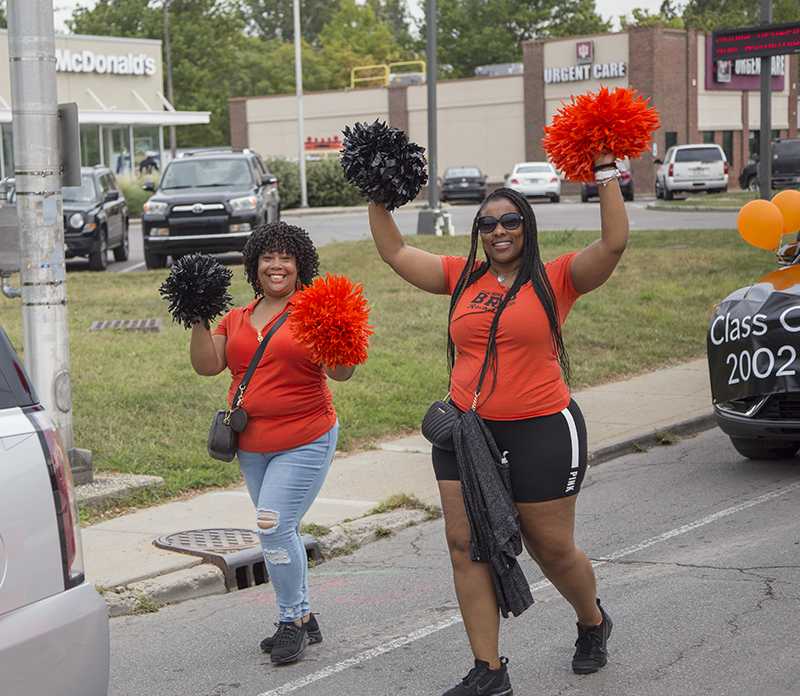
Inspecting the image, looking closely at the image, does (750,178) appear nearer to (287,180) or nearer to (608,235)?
(287,180)

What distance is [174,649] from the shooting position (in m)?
4.78

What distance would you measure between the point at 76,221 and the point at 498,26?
207 feet

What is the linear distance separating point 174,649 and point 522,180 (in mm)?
35172

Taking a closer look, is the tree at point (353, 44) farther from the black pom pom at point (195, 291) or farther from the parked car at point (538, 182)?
the black pom pom at point (195, 291)

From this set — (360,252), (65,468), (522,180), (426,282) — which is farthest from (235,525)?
(522,180)

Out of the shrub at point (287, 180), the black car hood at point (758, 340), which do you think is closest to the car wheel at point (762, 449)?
the black car hood at point (758, 340)

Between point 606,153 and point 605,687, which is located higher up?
point 606,153

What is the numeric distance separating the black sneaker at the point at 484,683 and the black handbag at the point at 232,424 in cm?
133

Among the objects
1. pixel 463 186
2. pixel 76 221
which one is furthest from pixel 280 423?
pixel 463 186

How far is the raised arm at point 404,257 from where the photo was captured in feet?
13.6

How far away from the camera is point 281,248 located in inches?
182

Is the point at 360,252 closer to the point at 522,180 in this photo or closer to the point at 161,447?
the point at 161,447

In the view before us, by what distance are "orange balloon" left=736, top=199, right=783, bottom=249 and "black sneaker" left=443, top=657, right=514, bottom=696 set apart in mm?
Answer: 4660

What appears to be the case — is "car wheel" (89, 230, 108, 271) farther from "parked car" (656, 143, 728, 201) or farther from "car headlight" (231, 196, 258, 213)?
"parked car" (656, 143, 728, 201)
